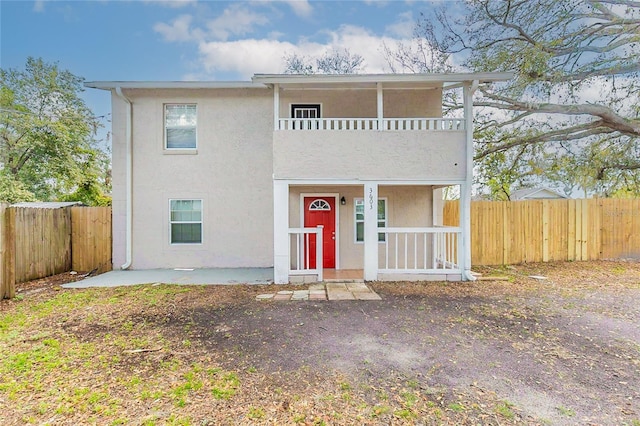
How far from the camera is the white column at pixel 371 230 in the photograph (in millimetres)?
7918

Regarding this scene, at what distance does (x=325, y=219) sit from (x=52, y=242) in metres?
7.99

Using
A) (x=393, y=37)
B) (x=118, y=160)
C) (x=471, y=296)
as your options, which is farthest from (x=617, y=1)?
(x=118, y=160)

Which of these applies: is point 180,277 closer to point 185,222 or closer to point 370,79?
point 185,222

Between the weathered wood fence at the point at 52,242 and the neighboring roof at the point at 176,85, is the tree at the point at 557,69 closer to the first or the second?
the neighboring roof at the point at 176,85

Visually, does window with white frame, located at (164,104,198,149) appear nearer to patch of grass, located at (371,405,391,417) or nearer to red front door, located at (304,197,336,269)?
red front door, located at (304,197,336,269)

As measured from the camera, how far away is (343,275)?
339 inches

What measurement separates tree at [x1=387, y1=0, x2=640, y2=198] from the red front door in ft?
23.4

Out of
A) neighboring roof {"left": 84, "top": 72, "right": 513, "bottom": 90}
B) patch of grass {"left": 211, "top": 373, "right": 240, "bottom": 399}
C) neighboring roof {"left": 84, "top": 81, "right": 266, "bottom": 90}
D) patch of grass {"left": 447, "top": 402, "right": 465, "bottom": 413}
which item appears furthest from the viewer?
neighboring roof {"left": 84, "top": 81, "right": 266, "bottom": 90}

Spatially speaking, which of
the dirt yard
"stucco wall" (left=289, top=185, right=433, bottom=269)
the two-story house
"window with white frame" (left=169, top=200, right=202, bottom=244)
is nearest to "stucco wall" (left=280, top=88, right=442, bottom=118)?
the two-story house

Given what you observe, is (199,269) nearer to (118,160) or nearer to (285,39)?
(118,160)

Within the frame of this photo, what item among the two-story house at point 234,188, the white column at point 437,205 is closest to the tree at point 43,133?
the two-story house at point 234,188

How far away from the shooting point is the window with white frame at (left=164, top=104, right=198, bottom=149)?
9869 millimetres

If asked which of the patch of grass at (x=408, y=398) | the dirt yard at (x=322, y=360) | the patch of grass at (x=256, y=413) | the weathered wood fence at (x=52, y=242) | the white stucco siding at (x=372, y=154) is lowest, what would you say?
the dirt yard at (x=322, y=360)

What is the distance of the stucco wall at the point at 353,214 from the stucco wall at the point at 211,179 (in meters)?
1.13
